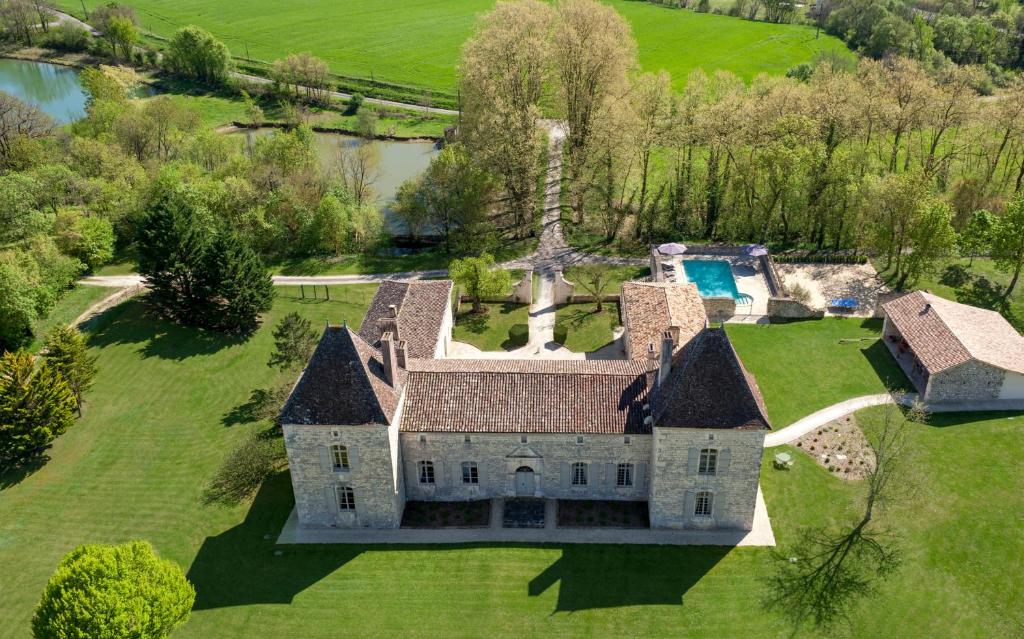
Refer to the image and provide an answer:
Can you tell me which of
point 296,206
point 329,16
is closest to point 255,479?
point 296,206

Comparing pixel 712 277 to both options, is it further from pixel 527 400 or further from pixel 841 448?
pixel 527 400

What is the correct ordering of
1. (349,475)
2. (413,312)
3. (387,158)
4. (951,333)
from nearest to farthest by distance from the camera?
(349,475) → (951,333) → (413,312) → (387,158)

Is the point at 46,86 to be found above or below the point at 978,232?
above

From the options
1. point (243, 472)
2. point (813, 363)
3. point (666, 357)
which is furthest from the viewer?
point (813, 363)

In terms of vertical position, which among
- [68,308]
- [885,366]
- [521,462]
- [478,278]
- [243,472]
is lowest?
[243,472]

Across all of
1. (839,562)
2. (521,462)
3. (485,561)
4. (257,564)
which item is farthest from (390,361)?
(839,562)

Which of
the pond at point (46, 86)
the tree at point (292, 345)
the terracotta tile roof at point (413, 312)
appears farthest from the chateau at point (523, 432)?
the pond at point (46, 86)
